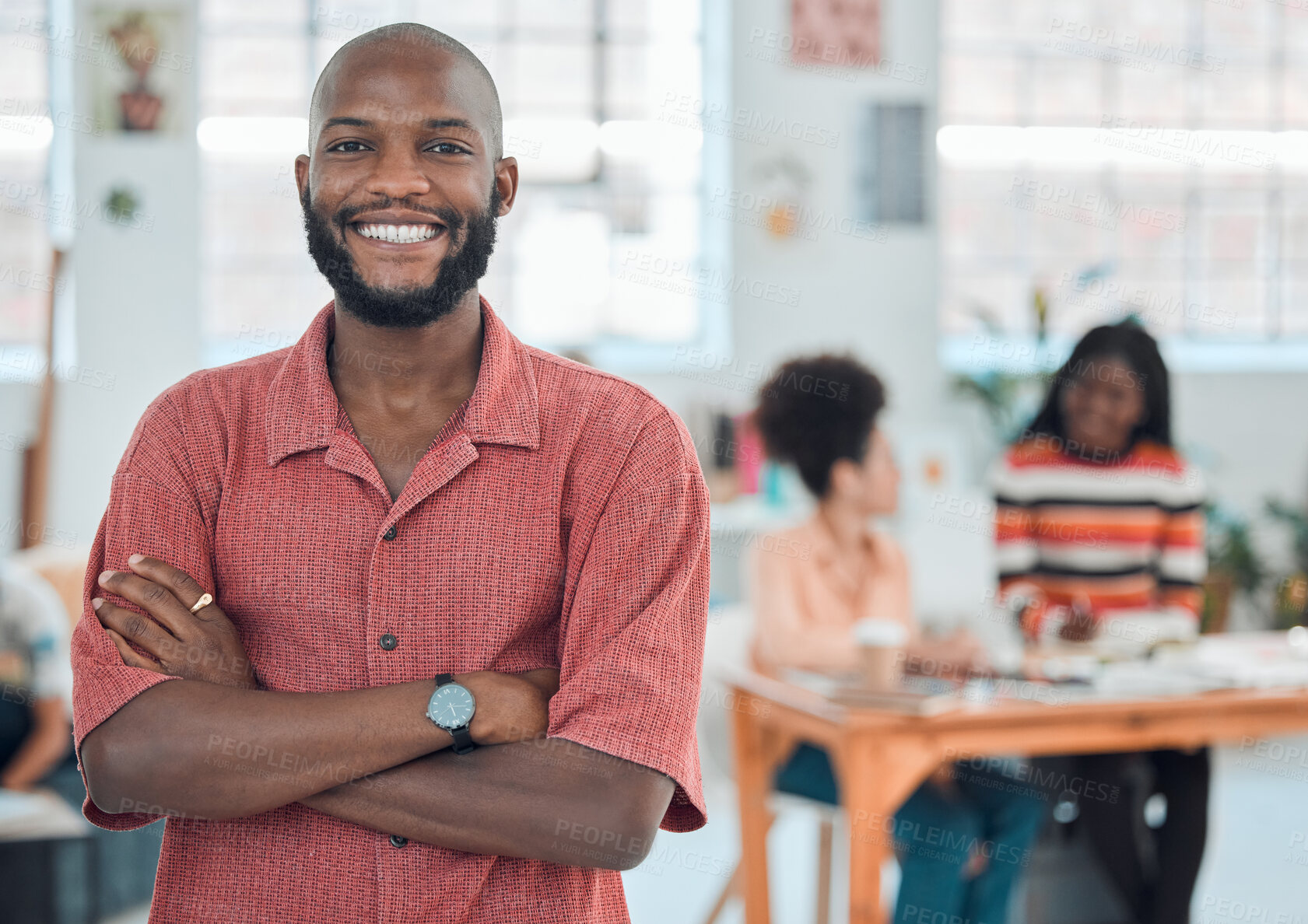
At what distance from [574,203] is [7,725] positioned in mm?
3360

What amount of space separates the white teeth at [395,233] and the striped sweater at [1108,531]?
2208 millimetres

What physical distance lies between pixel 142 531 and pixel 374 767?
325 mm

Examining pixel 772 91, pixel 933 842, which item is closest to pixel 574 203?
pixel 772 91

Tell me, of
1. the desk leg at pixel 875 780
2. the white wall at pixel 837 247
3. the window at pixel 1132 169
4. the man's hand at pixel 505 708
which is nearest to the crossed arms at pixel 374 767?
the man's hand at pixel 505 708

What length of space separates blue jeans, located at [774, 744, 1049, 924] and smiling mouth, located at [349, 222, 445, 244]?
1.96 m

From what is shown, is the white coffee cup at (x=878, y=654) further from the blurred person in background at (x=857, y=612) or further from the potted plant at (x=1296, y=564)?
the potted plant at (x=1296, y=564)

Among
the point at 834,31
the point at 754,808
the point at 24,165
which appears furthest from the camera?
the point at 834,31

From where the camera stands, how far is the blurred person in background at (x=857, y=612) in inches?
108

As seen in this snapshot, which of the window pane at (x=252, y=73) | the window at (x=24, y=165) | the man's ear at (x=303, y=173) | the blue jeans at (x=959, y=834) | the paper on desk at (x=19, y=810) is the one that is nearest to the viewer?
the man's ear at (x=303, y=173)

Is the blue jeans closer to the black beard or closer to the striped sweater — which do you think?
the striped sweater

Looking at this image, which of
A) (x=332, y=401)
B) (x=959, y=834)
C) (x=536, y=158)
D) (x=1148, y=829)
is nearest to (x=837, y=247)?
(x=536, y=158)

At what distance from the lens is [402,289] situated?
4.11 ft

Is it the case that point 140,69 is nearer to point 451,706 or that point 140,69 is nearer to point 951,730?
point 951,730

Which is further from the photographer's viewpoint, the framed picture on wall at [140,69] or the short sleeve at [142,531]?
the framed picture on wall at [140,69]
